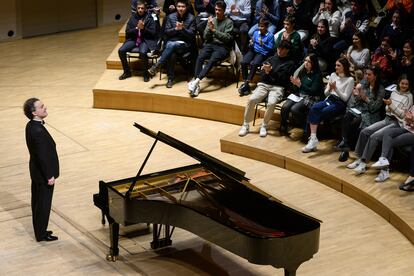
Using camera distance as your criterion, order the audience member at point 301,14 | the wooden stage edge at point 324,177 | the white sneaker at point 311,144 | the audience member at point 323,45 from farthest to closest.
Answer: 1. the audience member at point 301,14
2. the audience member at point 323,45
3. the white sneaker at point 311,144
4. the wooden stage edge at point 324,177

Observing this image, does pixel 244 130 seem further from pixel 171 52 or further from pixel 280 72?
pixel 171 52

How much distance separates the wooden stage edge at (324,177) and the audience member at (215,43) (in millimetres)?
1277

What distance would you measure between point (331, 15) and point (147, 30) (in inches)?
97.2

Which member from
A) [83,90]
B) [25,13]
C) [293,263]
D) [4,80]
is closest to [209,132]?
[83,90]

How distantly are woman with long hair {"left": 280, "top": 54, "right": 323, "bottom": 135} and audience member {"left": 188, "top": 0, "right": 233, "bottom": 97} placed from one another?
1565mm

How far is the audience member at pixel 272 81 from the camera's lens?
978cm

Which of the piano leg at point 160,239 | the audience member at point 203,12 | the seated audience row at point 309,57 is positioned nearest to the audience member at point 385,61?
the seated audience row at point 309,57

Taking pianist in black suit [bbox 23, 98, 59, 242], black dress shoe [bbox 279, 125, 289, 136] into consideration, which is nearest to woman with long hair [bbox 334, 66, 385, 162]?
black dress shoe [bbox 279, 125, 289, 136]

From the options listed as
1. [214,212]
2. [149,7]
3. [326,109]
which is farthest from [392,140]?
[149,7]

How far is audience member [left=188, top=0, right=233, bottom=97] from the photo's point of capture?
10883 millimetres

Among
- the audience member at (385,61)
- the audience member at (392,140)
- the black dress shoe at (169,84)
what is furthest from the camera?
the black dress shoe at (169,84)

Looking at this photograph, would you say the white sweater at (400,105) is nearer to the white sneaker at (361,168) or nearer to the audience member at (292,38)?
the white sneaker at (361,168)

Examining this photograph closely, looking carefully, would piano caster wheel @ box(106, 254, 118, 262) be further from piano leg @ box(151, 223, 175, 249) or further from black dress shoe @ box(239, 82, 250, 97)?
black dress shoe @ box(239, 82, 250, 97)

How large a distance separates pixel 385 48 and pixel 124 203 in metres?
3.94
